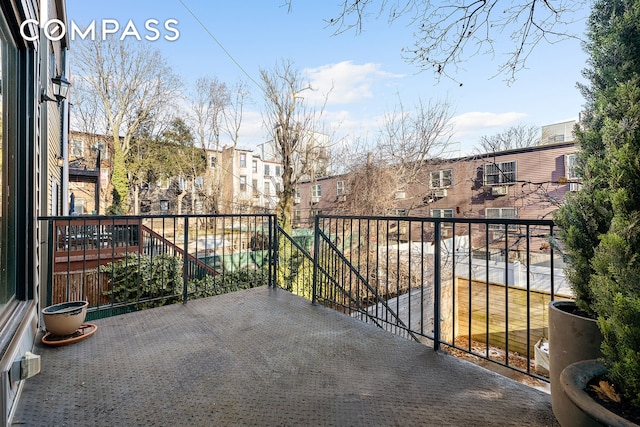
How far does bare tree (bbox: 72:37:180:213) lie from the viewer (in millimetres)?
14578

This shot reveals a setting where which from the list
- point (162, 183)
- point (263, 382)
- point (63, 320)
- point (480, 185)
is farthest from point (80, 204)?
point (480, 185)

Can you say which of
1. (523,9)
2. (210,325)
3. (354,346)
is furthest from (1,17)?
(523,9)

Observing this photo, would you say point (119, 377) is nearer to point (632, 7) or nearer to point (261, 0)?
point (632, 7)

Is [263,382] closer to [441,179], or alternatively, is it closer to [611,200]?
[611,200]

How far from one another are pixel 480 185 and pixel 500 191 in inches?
32.6

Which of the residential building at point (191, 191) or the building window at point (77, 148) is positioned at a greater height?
the building window at point (77, 148)

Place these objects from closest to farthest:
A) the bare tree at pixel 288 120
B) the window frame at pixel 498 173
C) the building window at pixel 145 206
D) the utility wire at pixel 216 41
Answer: the utility wire at pixel 216 41
the bare tree at pixel 288 120
the window frame at pixel 498 173
the building window at pixel 145 206

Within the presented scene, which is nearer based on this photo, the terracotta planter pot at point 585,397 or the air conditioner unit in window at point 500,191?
the terracotta planter pot at point 585,397

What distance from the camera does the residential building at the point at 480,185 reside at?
12172 millimetres

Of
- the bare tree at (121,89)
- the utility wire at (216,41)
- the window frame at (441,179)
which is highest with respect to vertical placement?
the bare tree at (121,89)

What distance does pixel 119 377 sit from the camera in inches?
71.9

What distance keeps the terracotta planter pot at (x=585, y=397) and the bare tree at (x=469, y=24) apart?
258 cm

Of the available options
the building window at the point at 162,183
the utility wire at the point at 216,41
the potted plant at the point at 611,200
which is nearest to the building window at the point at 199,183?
the building window at the point at 162,183

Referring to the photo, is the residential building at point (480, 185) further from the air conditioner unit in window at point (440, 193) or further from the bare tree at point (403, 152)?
the bare tree at point (403, 152)
